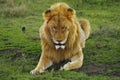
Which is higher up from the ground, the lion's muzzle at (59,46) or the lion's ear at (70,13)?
the lion's ear at (70,13)

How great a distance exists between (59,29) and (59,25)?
0.25 ft

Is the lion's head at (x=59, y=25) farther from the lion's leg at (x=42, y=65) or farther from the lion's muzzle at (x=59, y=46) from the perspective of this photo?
the lion's leg at (x=42, y=65)

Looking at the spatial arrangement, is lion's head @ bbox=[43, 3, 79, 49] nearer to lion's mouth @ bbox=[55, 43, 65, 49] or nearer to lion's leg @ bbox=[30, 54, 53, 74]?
lion's mouth @ bbox=[55, 43, 65, 49]

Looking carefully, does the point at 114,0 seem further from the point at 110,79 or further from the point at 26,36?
the point at 110,79

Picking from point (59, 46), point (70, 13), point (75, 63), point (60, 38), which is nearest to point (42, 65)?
point (59, 46)

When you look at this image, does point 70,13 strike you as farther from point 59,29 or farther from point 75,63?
point 75,63

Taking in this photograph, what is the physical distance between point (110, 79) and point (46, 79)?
1053 mm

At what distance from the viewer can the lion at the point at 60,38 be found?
24.0ft

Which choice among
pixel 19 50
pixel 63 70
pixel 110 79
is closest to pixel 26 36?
pixel 19 50

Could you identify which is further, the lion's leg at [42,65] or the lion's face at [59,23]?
the lion's leg at [42,65]

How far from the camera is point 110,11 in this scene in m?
15.1

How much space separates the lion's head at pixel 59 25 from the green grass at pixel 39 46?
55 cm

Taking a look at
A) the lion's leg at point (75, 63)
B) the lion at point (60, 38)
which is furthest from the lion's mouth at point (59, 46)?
the lion's leg at point (75, 63)

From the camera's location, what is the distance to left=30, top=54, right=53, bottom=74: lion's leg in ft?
24.4
